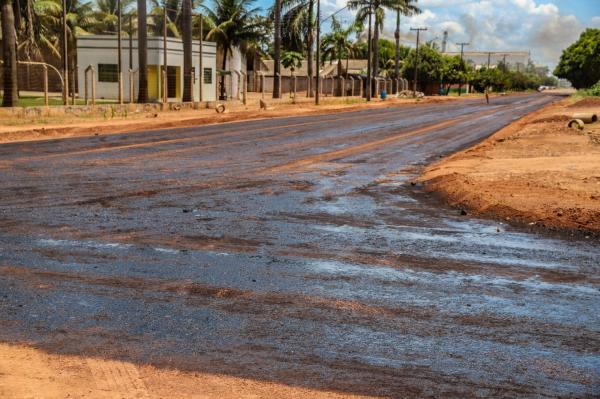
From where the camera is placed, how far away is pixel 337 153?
19.4 m

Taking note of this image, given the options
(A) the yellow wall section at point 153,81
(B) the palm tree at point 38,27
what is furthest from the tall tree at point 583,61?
(B) the palm tree at point 38,27

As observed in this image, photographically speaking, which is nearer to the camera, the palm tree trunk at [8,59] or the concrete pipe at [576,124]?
the concrete pipe at [576,124]

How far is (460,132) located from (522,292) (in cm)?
2280

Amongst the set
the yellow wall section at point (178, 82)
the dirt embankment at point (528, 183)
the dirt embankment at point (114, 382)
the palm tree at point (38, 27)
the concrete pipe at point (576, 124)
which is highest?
the palm tree at point (38, 27)

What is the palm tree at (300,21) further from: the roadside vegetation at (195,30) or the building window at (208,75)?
the building window at (208,75)

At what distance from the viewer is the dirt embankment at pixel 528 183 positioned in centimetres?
1043

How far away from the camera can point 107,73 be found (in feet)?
159

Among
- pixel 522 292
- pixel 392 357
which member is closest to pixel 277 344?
pixel 392 357

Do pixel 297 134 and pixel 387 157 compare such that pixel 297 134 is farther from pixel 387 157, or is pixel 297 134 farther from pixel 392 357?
pixel 392 357

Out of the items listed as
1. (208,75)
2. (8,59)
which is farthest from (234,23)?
(8,59)

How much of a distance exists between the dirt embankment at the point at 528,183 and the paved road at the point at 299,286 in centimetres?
70

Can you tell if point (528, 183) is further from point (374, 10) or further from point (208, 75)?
point (374, 10)

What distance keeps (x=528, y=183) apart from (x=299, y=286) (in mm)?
7523

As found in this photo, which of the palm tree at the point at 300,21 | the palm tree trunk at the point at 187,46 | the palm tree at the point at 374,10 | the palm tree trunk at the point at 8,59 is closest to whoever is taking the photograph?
the palm tree trunk at the point at 8,59
